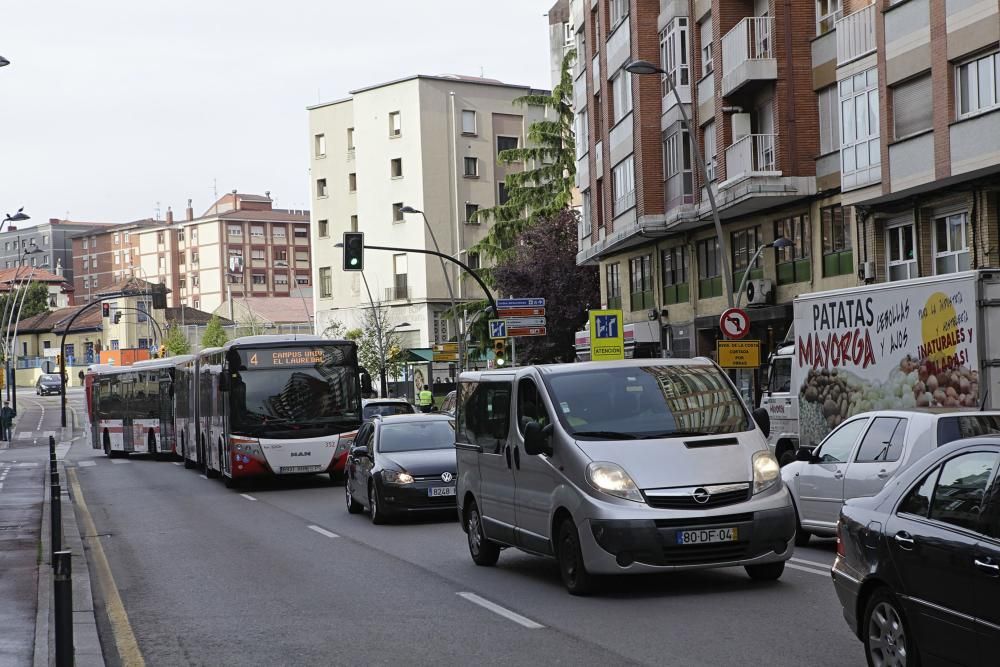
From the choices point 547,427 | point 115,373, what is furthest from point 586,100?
point 547,427

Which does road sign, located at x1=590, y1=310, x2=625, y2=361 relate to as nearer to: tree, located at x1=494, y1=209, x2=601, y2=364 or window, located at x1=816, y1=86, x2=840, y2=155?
window, located at x1=816, y1=86, x2=840, y2=155

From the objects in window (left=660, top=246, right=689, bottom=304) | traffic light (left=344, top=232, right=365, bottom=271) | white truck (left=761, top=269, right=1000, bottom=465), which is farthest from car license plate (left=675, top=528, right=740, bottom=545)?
window (left=660, top=246, right=689, bottom=304)

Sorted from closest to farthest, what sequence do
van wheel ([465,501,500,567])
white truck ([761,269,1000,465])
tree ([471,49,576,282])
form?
van wheel ([465,501,500,567])
white truck ([761,269,1000,465])
tree ([471,49,576,282])

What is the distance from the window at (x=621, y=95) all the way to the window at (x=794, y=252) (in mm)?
8991

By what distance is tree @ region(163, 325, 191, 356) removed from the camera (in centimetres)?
12460

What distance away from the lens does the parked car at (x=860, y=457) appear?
13.2m

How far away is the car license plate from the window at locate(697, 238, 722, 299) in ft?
99.5

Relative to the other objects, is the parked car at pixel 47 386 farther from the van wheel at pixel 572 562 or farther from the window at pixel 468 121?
the van wheel at pixel 572 562

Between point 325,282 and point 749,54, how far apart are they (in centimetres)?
6236

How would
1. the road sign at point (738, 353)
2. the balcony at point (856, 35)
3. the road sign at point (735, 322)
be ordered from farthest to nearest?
the balcony at point (856, 35) < the road sign at point (735, 322) < the road sign at point (738, 353)

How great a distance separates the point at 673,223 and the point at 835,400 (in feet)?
69.5

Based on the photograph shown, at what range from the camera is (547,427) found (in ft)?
39.3

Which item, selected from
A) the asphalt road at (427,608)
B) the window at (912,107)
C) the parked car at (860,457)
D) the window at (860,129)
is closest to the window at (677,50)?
the window at (860,129)

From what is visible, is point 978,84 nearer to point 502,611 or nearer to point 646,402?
point 646,402
